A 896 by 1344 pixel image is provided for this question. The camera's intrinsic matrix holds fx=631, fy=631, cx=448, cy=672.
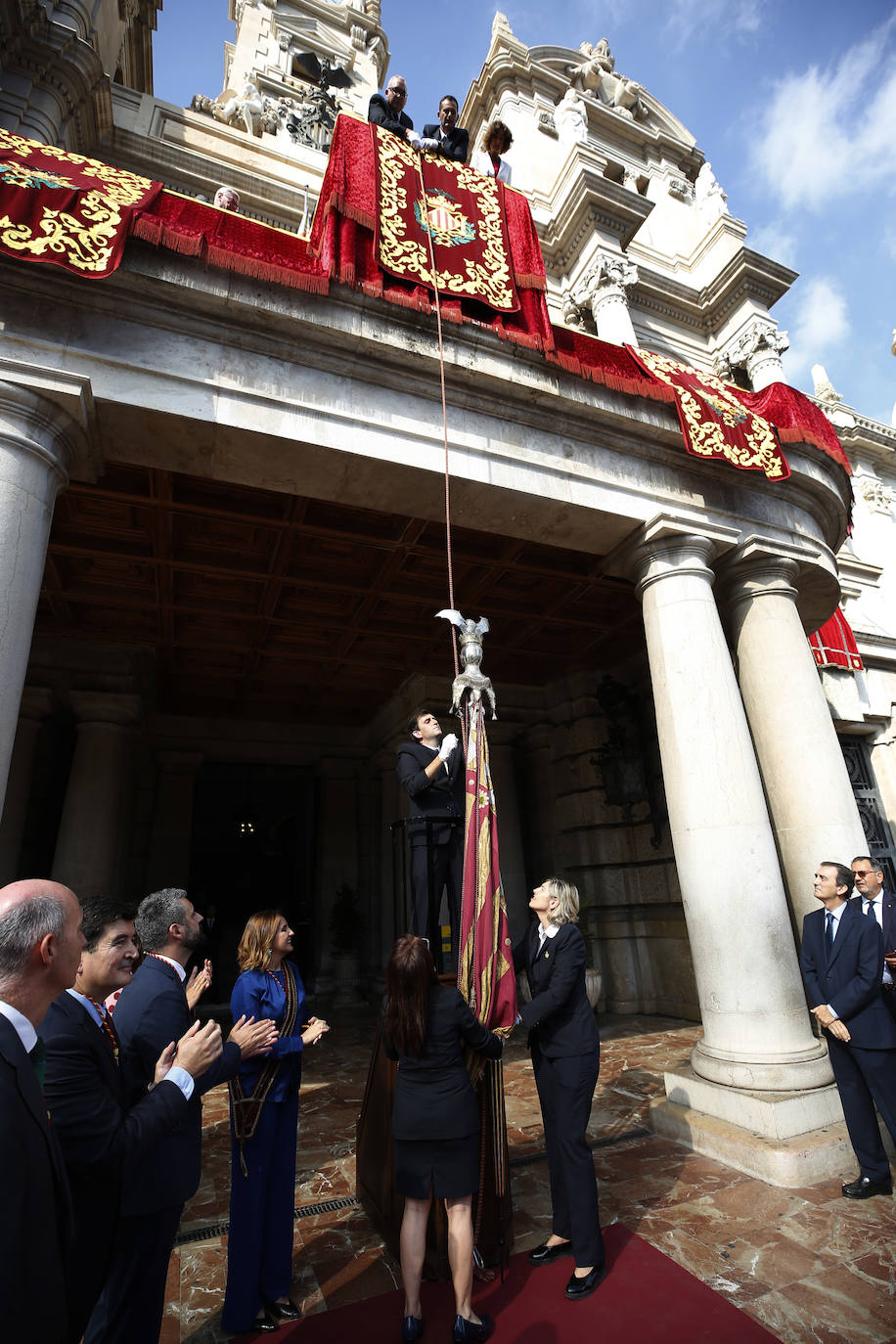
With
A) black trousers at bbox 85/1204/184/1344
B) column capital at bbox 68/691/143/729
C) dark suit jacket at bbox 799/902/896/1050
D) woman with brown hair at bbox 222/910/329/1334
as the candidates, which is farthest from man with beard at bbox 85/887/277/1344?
column capital at bbox 68/691/143/729

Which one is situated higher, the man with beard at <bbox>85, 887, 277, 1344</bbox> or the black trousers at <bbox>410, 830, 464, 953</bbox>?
the black trousers at <bbox>410, 830, 464, 953</bbox>

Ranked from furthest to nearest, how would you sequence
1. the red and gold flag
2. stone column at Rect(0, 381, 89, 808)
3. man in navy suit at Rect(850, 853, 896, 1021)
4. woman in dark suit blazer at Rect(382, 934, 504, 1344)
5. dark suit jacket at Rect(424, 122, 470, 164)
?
dark suit jacket at Rect(424, 122, 470, 164) < man in navy suit at Rect(850, 853, 896, 1021) < stone column at Rect(0, 381, 89, 808) < the red and gold flag < woman in dark suit blazer at Rect(382, 934, 504, 1344)

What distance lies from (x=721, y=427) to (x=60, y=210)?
18.6 feet

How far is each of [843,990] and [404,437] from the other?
16.5 feet

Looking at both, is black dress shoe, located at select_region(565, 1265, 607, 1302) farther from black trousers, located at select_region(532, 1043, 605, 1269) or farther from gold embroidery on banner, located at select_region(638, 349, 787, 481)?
gold embroidery on banner, located at select_region(638, 349, 787, 481)

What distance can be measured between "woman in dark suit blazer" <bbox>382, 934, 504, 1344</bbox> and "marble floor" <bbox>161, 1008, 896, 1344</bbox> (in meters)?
0.62

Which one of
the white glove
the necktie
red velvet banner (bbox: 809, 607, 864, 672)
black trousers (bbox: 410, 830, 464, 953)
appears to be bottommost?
the necktie

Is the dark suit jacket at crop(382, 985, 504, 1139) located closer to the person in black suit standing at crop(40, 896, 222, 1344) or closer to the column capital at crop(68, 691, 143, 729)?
the person in black suit standing at crop(40, 896, 222, 1344)

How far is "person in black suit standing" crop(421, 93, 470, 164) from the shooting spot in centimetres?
667

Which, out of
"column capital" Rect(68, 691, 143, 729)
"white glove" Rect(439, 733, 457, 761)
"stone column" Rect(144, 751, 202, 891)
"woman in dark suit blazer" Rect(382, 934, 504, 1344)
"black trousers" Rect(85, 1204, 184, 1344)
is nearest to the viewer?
"black trousers" Rect(85, 1204, 184, 1344)

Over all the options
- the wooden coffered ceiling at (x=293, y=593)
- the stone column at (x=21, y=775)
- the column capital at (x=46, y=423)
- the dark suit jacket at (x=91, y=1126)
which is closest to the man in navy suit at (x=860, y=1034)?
the dark suit jacket at (x=91, y=1126)

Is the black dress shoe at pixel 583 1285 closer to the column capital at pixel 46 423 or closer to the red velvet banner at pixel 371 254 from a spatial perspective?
the column capital at pixel 46 423

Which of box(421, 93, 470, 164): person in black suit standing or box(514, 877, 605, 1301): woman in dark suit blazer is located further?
box(421, 93, 470, 164): person in black suit standing

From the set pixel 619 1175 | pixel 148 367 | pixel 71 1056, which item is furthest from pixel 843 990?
pixel 148 367
